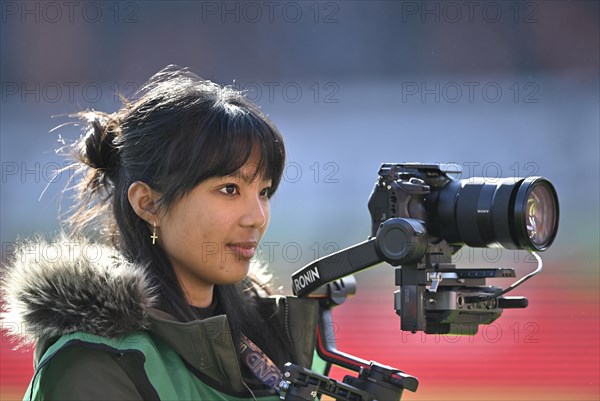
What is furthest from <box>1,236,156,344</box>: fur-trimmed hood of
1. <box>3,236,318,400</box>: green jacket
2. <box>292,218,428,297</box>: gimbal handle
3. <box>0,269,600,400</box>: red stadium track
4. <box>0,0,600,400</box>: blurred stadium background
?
<box>0,0,600,400</box>: blurred stadium background

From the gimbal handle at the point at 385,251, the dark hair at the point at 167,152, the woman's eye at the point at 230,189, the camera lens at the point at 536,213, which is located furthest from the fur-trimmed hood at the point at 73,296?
the camera lens at the point at 536,213

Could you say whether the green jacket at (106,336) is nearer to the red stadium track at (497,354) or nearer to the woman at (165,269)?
the woman at (165,269)

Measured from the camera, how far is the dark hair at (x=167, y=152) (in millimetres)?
1711

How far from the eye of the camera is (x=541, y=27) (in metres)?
4.39

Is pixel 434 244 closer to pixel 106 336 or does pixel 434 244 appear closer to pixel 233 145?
pixel 233 145

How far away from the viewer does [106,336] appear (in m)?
1.52

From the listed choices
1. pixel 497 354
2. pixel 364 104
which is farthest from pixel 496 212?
pixel 364 104

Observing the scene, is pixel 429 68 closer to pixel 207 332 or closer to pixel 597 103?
pixel 597 103

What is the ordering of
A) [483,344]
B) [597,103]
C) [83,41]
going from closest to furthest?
[483,344], [597,103], [83,41]

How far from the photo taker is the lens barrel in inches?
64.1

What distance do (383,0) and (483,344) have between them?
1.72 m

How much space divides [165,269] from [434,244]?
0.51 meters

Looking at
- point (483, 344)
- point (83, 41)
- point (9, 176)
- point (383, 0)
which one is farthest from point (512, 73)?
point (9, 176)

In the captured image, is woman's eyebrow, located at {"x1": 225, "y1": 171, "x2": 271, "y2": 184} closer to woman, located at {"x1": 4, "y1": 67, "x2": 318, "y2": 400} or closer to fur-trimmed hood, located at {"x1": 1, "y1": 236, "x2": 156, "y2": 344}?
woman, located at {"x1": 4, "y1": 67, "x2": 318, "y2": 400}
